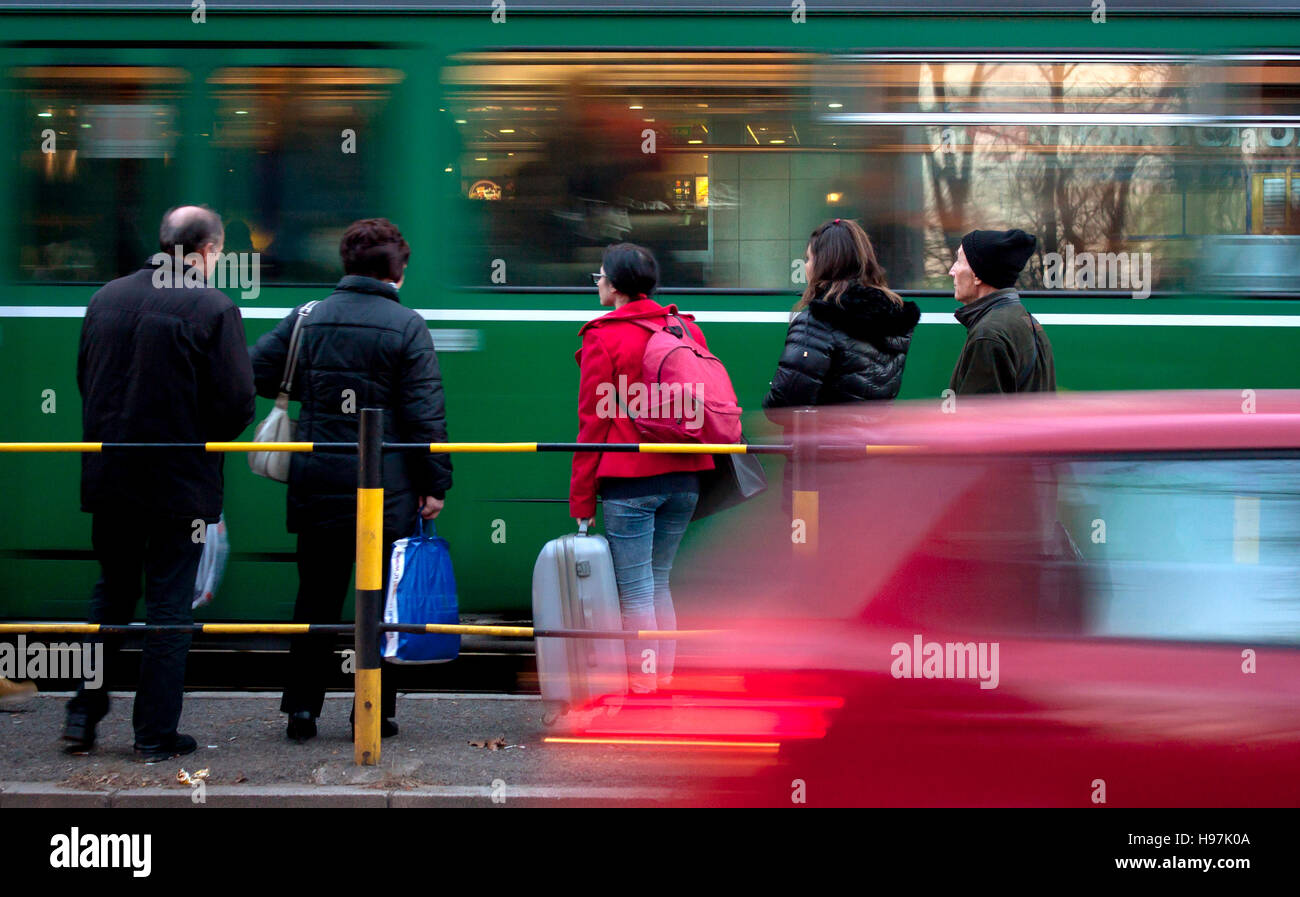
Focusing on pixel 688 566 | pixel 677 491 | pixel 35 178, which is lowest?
pixel 688 566

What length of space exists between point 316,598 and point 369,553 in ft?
2.44

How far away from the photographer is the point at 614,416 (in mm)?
5219

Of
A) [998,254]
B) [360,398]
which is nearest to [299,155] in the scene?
[360,398]

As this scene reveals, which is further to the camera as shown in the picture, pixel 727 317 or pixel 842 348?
pixel 727 317

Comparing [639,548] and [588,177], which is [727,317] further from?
[639,548]

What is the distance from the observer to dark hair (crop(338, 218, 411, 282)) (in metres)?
5.10

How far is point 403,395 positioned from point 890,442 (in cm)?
264

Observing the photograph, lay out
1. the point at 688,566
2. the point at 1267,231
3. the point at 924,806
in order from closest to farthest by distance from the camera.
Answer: the point at 924,806 → the point at 1267,231 → the point at 688,566

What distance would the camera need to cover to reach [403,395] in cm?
507

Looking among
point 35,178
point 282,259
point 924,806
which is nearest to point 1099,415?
point 924,806

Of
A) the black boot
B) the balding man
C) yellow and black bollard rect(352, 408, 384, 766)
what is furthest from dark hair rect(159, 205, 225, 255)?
the black boot

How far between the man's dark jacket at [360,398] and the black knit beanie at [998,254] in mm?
2192
